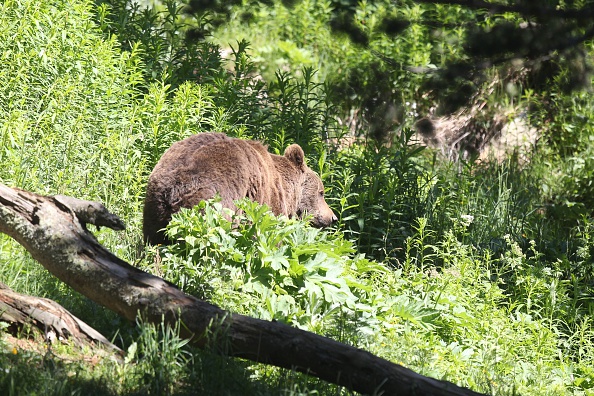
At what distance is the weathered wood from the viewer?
5.11 m

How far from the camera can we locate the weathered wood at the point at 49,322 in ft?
16.8

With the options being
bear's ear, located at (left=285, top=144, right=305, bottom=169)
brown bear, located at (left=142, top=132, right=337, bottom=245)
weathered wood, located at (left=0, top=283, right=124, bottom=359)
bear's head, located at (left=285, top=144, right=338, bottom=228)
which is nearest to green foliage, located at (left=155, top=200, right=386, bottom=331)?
brown bear, located at (left=142, top=132, right=337, bottom=245)

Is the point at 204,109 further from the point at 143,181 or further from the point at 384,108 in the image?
the point at 384,108

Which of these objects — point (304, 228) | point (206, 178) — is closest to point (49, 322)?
point (206, 178)

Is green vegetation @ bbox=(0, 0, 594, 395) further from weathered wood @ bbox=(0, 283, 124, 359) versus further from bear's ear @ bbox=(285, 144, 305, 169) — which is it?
bear's ear @ bbox=(285, 144, 305, 169)

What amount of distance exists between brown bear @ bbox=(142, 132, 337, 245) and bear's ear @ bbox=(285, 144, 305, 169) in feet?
1.67

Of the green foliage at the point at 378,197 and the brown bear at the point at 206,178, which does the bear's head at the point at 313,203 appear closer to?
the green foliage at the point at 378,197

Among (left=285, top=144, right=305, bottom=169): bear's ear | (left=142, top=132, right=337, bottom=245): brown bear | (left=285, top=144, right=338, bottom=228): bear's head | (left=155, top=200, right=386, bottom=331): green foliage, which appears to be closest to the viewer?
(left=155, top=200, right=386, bottom=331): green foliage

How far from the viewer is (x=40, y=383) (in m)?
4.44

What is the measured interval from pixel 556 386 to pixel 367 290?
1.78 meters

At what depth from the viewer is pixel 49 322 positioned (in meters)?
5.12

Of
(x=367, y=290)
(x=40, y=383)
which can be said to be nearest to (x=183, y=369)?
(x=40, y=383)

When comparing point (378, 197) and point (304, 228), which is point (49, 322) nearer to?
point (304, 228)

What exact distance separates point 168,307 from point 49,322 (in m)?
0.87
